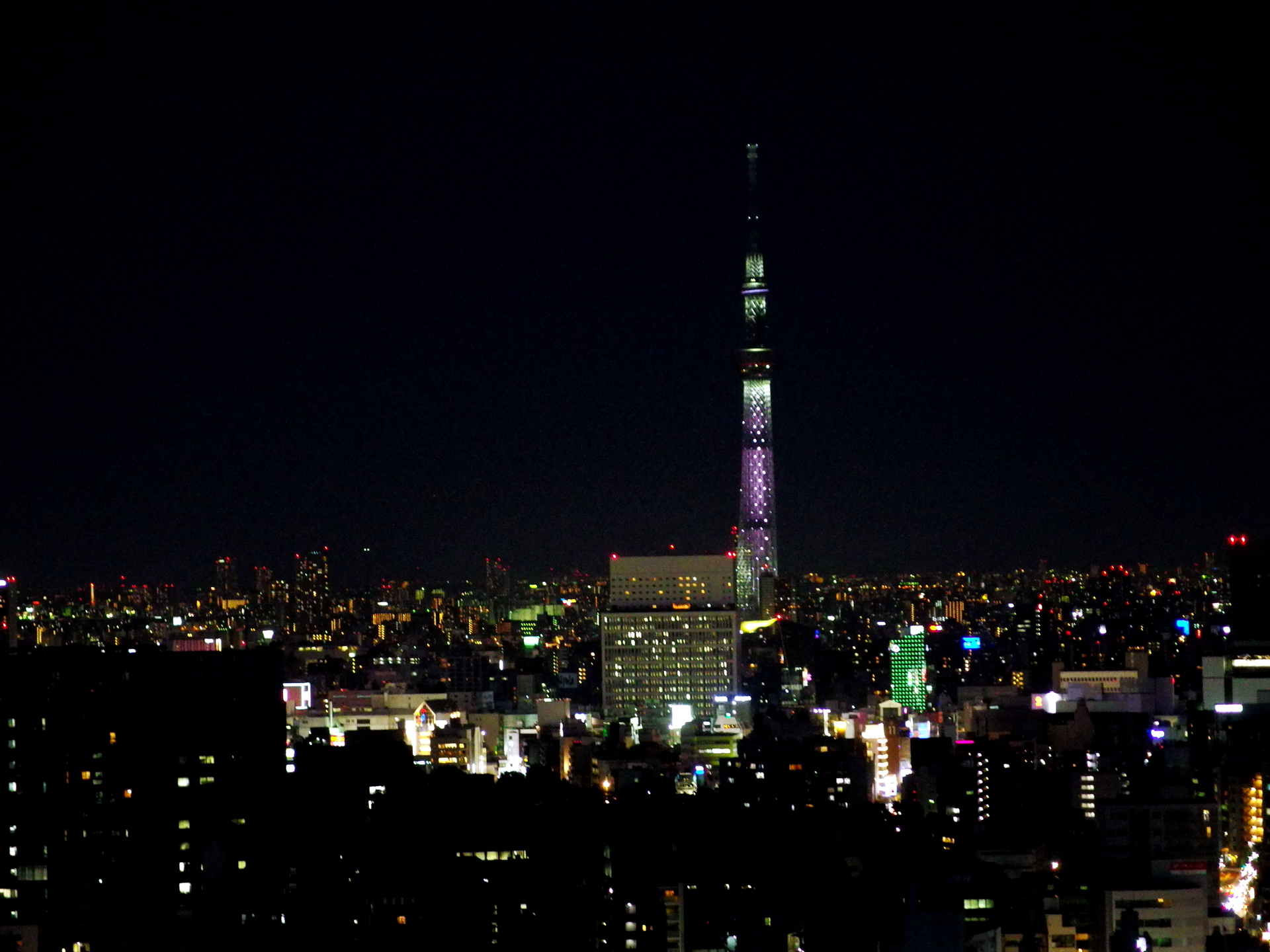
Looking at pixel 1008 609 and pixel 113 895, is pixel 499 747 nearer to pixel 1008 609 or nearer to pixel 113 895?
pixel 113 895

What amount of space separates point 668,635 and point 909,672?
319 centimetres

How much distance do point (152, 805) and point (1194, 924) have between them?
5569mm

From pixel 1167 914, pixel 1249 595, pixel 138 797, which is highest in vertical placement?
pixel 1249 595

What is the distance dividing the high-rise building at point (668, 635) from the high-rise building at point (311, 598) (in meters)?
6.76

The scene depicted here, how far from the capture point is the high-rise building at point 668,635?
97.7 feet

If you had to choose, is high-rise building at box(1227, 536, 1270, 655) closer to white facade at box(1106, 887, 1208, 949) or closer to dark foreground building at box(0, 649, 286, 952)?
dark foreground building at box(0, 649, 286, 952)

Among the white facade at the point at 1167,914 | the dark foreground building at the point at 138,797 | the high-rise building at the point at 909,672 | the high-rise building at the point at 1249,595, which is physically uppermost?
the high-rise building at the point at 1249,595

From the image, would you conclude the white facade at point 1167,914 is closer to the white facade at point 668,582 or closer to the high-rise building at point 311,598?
the white facade at point 668,582

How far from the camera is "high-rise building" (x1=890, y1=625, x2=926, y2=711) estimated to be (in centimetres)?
3007

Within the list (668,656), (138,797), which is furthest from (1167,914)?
(668,656)

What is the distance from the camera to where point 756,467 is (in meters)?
37.0

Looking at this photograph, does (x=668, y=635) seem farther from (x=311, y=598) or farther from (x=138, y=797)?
(x=138, y=797)

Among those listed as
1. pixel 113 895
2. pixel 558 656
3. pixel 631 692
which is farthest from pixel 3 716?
pixel 558 656

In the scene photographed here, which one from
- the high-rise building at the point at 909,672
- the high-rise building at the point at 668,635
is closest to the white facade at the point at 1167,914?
the high-rise building at the point at 909,672
